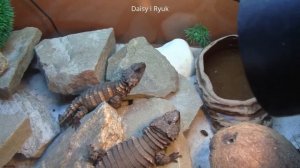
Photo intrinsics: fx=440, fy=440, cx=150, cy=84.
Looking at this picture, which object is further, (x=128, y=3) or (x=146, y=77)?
(x=128, y=3)

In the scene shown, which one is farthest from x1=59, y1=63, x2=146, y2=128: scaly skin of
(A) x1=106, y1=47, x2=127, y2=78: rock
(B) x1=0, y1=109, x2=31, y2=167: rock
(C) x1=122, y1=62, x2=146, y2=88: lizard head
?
(B) x1=0, y1=109, x2=31, y2=167: rock

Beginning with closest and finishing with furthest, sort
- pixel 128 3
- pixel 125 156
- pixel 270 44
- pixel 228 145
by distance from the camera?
1. pixel 270 44
2. pixel 228 145
3. pixel 125 156
4. pixel 128 3

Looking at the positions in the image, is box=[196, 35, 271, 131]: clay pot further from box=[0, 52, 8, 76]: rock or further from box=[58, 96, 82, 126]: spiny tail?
box=[0, 52, 8, 76]: rock

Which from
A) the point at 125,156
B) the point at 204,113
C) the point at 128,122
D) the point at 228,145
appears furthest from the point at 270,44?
the point at 204,113

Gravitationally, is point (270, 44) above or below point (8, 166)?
above

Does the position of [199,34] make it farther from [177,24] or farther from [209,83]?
[209,83]

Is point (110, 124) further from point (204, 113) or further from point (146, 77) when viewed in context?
point (204, 113)
